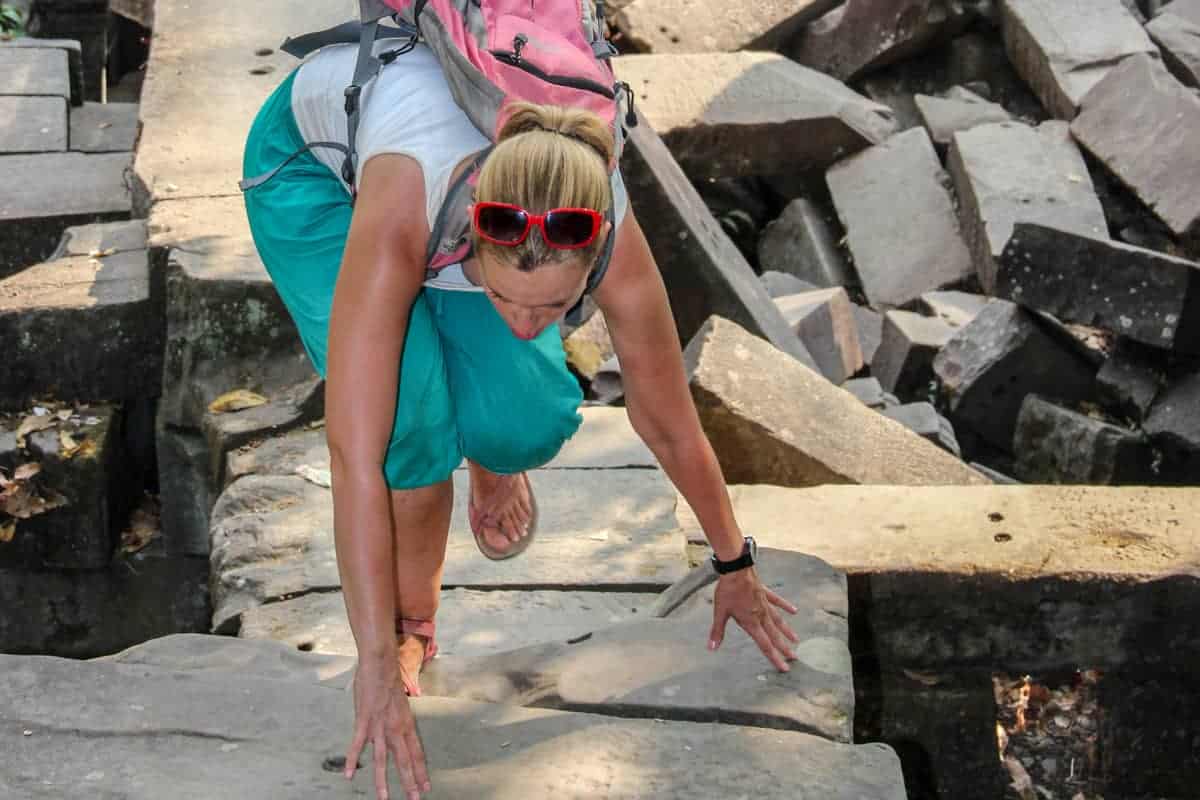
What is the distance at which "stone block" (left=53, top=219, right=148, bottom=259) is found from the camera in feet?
17.1

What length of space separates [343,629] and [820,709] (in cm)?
125

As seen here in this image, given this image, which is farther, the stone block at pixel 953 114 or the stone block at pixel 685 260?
the stone block at pixel 953 114

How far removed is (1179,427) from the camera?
5559 mm

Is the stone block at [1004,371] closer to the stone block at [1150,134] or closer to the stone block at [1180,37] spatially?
the stone block at [1150,134]

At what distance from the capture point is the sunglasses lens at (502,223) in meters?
2.25

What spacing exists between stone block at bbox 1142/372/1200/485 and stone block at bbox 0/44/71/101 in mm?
5067

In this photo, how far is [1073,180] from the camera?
24.4 ft

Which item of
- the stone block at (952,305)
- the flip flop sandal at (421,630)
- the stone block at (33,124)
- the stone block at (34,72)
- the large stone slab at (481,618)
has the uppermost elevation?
the flip flop sandal at (421,630)

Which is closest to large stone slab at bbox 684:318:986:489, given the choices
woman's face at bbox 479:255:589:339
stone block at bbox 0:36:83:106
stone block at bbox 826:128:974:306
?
woman's face at bbox 479:255:589:339

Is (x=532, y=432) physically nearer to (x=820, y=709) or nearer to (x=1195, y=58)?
(x=820, y=709)

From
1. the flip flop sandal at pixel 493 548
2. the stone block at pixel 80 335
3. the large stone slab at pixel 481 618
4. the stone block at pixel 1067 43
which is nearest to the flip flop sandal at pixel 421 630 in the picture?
the large stone slab at pixel 481 618

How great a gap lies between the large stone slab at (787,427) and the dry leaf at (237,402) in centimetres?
129

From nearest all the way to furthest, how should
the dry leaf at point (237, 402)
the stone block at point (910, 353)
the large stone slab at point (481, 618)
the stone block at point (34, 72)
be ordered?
the large stone slab at point (481, 618) < the dry leaf at point (237, 402) < the stone block at point (910, 353) < the stone block at point (34, 72)

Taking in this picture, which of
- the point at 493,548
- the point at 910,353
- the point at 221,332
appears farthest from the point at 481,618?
the point at 910,353
